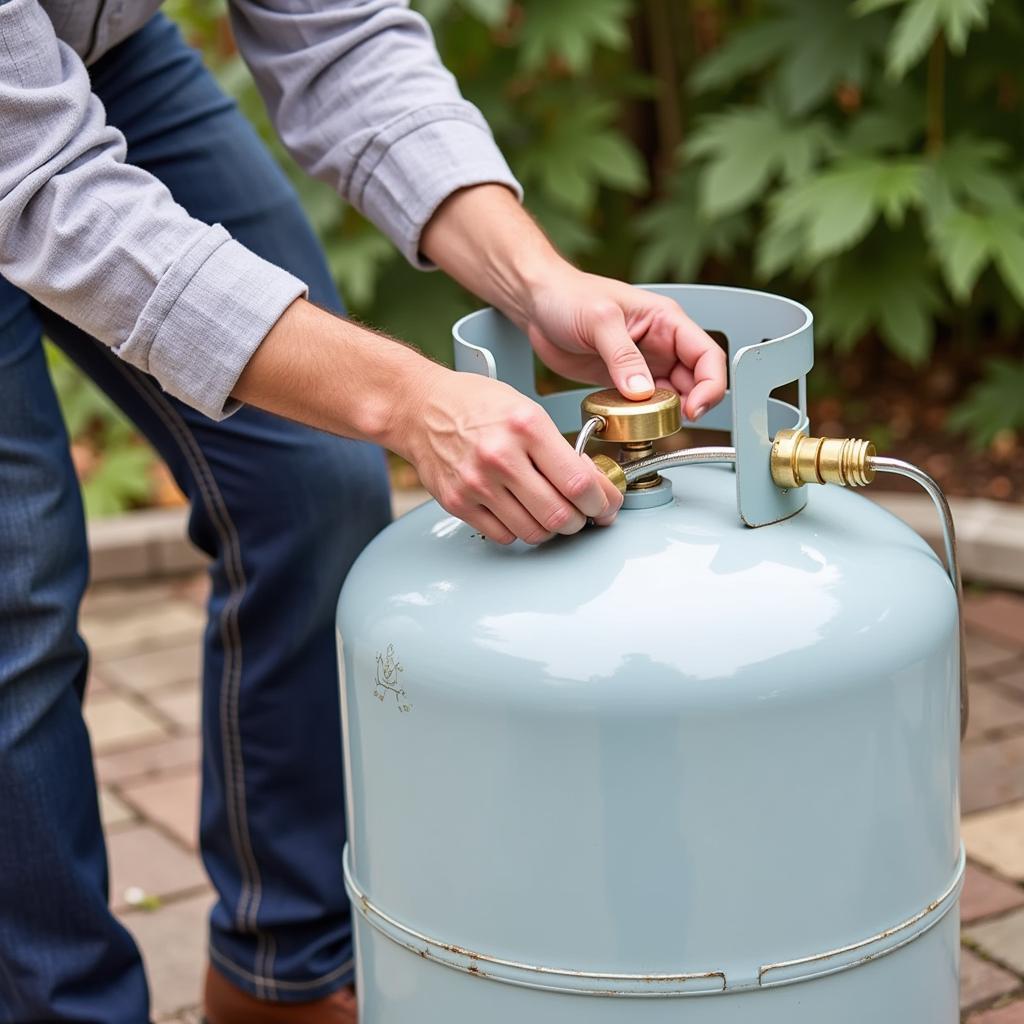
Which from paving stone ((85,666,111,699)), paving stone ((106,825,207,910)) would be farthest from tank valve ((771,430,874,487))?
paving stone ((85,666,111,699))

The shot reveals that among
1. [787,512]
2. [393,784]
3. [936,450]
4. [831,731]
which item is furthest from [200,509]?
[936,450]

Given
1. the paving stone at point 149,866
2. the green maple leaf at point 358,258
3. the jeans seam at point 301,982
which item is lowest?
the paving stone at point 149,866

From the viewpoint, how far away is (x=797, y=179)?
3371mm

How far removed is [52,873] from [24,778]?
0.10 meters

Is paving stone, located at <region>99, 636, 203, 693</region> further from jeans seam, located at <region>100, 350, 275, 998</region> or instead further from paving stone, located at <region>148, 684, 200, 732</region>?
jeans seam, located at <region>100, 350, 275, 998</region>

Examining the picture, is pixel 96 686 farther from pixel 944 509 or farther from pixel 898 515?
pixel 944 509

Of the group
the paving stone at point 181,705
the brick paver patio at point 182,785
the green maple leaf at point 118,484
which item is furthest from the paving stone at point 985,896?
the green maple leaf at point 118,484

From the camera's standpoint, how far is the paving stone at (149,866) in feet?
7.82

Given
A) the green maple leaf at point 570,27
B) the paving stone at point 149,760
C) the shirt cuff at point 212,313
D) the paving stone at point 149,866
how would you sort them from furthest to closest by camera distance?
the green maple leaf at point 570,27 < the paving stone at point 149,760 < the paving stone at point 149,866 < the shirt cuff at point 212,313

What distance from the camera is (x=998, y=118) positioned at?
3711 millimetres

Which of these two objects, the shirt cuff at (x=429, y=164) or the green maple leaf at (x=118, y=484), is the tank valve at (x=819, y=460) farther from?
the green maple leaf at (x=118, y=484)

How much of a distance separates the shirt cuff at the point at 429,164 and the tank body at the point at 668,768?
1.46 feet

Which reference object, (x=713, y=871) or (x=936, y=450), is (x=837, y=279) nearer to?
(x=936, y=450)

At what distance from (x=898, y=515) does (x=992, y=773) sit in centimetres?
67
